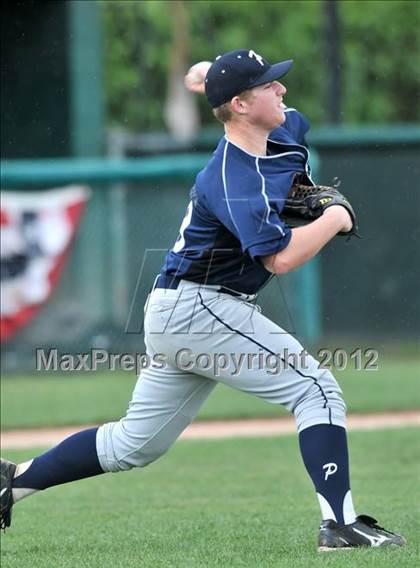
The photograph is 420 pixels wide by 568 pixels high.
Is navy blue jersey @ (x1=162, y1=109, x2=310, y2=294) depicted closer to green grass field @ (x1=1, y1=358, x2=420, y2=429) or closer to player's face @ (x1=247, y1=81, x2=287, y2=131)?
player's face @ (x1=247, y1=81, x2=287, y2=131)

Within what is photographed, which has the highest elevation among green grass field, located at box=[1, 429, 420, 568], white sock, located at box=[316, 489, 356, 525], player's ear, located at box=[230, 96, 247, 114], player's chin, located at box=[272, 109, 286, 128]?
player's ear, located at box=[230, 96, 247, 114]

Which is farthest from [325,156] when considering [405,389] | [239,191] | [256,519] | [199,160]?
[239,191]

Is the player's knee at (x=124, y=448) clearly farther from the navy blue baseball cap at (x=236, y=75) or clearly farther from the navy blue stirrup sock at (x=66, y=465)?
the navy blue baseball cap at (x=236, y=75)

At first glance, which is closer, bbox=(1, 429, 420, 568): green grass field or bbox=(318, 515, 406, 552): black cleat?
bbox=(318, 515, 406, 552): black cleat

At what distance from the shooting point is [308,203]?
14.3ft

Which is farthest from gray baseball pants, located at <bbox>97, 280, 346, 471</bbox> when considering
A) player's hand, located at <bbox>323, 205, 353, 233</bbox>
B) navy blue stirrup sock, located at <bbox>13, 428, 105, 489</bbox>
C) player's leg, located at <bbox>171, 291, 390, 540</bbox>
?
player's hand, located at <bbox>323, 205, 353, 233</bbox>

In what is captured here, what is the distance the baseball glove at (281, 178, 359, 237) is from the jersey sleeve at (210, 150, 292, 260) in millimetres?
194

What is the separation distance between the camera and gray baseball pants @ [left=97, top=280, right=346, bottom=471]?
4352mm

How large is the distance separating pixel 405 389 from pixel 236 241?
608 centimetres

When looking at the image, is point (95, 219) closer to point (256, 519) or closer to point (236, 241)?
point (256, 519)

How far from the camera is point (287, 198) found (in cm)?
438

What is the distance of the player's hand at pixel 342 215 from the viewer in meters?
4.19
